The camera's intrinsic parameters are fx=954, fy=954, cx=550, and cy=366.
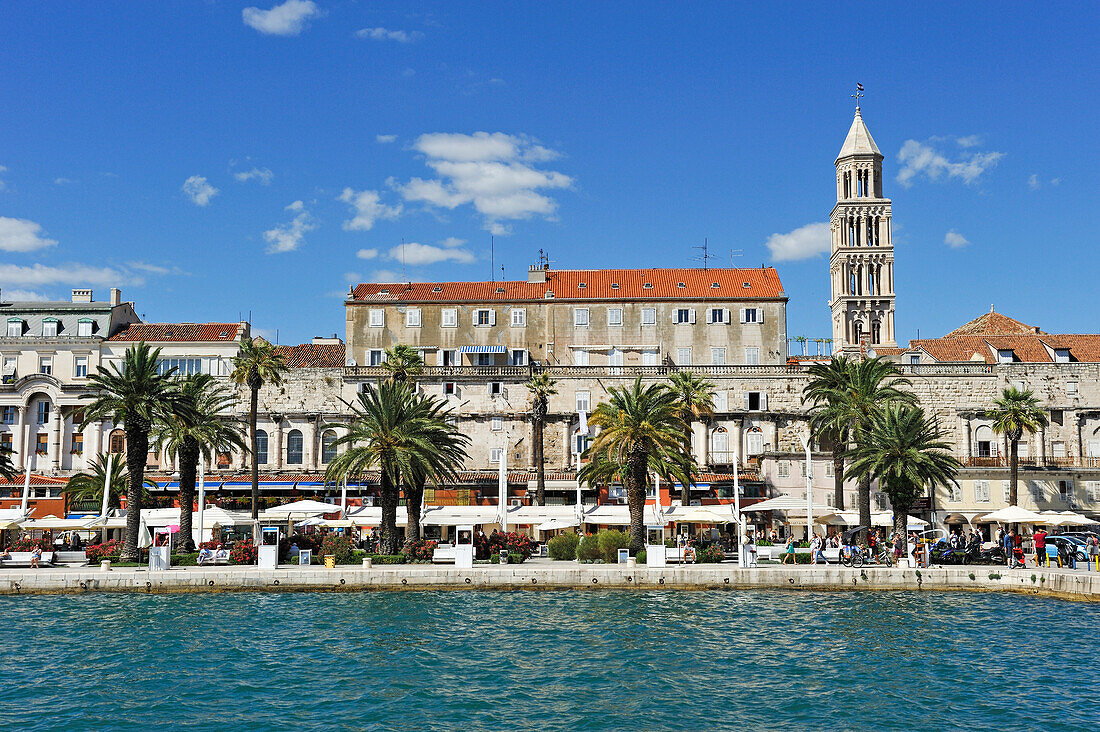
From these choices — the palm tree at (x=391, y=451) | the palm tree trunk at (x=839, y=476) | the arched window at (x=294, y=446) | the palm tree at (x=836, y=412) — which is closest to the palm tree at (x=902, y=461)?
the palm tree at (x=836, y=412)

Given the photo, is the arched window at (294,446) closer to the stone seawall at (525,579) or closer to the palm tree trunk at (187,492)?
the palm tree trunk at (187,492)

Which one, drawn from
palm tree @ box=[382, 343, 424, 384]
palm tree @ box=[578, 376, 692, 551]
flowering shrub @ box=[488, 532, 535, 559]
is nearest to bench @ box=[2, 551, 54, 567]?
flowering shrub @ box=[488, 532, 535, 559]

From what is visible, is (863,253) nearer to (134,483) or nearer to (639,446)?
(639,446)

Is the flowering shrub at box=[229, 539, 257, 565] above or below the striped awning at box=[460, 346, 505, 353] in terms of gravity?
below

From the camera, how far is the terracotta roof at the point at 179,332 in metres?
71.2

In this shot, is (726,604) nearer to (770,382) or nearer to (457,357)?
(770,382)

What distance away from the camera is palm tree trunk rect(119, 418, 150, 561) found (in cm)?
4312

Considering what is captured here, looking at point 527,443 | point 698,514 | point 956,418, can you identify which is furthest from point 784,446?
point 698,514

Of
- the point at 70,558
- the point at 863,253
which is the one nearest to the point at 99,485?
the point at 70,558

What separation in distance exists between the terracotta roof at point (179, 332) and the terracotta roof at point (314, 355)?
421cm

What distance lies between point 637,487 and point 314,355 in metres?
38.8

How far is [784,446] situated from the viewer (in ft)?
222

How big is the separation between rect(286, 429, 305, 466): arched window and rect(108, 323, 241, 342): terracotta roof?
8.86 meters

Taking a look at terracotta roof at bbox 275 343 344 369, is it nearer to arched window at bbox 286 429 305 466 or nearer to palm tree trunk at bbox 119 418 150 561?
arched window at bbox 286 429 305 466
